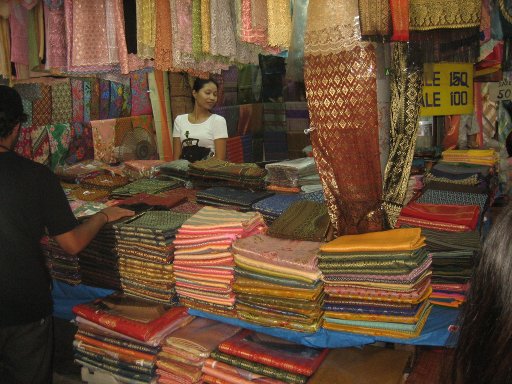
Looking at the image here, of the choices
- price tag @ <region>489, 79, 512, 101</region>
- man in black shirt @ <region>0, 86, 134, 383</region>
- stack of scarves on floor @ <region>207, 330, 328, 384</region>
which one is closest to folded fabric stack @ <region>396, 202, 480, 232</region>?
stack of scarves on floor @ <region>207, 330, 328, 384</region>

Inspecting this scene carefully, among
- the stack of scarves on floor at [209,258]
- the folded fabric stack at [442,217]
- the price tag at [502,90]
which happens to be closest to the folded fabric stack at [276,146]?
the price tag at [502,90]

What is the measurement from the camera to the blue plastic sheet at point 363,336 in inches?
69.3

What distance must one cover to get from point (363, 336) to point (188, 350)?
0.82 meters

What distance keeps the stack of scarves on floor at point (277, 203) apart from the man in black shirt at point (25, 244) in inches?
34.0

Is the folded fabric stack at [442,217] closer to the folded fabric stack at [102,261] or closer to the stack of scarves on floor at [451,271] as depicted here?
the stack of scarves on floor at [451,271]

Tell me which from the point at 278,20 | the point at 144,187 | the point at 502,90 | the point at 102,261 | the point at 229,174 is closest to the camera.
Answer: the point at 278,20

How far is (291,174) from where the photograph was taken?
291cm

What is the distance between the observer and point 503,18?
3246 mm

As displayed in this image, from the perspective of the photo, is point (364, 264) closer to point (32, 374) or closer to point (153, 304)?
point (153, 304)

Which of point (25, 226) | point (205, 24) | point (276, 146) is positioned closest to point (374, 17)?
point (205, 24)

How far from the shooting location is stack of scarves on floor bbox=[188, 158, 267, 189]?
2.95 metres

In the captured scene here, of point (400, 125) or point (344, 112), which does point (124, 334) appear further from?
point (400, 125)

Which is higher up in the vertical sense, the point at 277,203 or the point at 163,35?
the point at 163,35

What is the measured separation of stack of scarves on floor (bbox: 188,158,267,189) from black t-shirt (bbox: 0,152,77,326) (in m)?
1.06
